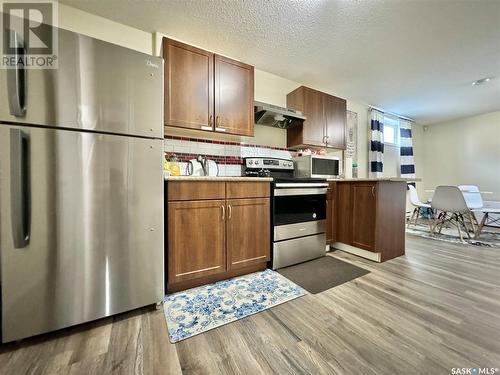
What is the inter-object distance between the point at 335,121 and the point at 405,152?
2.81 meters

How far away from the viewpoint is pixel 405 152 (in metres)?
4.62

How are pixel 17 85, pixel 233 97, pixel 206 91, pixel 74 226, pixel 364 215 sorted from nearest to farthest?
1. pixel 17 85
2. pixel 74 226
3. pixel 206 91
4. pixel 233 97
5. pixel 364 215

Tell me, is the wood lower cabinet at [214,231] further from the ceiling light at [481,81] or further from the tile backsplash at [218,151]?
the ceiling light at [481,81]

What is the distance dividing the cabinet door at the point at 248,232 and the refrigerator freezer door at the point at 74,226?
62cm

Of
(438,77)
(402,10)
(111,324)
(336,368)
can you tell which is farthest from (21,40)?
(438,77)

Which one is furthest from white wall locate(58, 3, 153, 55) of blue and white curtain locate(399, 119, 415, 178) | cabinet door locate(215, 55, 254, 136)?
blue and white curtain locate(399, 119, 415, 178)

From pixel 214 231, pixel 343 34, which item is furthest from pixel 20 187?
pixel 343 34

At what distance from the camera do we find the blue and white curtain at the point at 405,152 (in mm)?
4621

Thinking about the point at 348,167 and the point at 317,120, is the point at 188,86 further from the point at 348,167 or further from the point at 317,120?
the point at 348,167

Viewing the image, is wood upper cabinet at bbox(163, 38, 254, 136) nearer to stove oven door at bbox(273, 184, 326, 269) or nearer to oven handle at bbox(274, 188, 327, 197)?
oven handle at bbox(274, 188, 327, 197)

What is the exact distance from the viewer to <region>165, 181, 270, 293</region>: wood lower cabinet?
5.13ft

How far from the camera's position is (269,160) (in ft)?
7.98

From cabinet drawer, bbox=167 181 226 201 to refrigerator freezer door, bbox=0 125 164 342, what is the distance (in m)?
0.15

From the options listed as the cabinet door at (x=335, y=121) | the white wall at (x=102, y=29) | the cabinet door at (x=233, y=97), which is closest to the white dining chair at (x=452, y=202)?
the cabinet door at (x=335, y=121)
